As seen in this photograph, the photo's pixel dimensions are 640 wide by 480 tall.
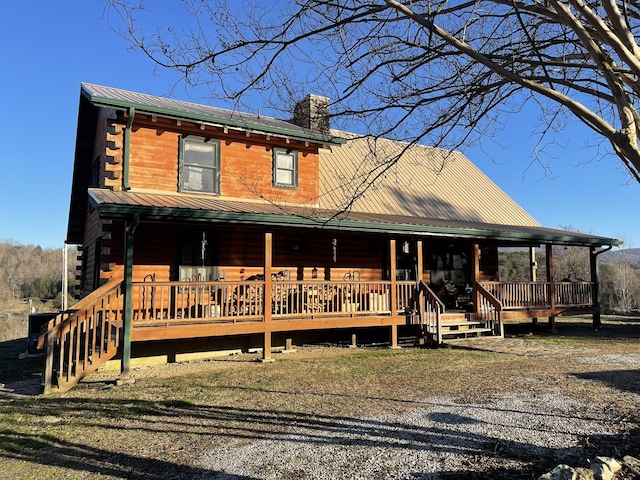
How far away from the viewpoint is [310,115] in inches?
228

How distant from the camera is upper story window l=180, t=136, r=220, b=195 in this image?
483 inches

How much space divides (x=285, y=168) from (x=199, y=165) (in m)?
2.57

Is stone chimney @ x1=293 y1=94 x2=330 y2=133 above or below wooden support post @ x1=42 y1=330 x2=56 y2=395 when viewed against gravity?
above

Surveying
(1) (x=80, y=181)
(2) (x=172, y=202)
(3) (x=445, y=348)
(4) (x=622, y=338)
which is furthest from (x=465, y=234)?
(1) (x=80, y=181)

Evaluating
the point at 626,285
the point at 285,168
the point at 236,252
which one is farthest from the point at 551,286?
the point at 626,285

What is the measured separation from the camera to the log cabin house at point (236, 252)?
9.56 metres

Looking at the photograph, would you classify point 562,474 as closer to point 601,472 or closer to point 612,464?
point 601,472

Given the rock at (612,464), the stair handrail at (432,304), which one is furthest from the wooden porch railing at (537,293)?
the rock at (612,464)

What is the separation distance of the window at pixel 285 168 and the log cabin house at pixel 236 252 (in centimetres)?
4

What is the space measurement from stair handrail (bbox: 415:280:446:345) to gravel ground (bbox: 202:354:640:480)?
19.4 feet

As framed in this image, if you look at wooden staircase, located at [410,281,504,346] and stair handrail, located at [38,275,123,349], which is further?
wooden staircase, located at [410,281,504,346]

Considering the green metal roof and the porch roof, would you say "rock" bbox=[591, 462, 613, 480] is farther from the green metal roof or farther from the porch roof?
the green metal roof

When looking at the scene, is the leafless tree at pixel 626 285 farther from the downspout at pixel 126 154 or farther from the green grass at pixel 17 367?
the green grass at pixel 17 367

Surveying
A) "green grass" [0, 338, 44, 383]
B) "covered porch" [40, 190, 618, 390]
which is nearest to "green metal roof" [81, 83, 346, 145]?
"covered porch" [40, 190, 618, 390]
